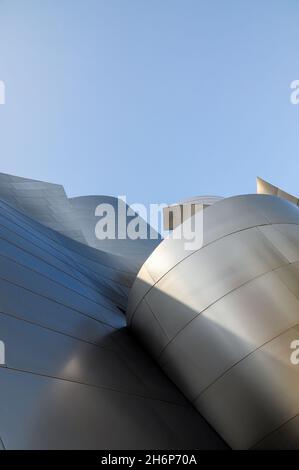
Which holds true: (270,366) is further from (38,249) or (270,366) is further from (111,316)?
(38,249)

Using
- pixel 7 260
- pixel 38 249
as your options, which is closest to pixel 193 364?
pixel 7 260

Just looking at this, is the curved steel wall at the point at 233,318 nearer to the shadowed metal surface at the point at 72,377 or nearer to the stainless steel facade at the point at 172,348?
the stainless steel facade at the point at 172,348

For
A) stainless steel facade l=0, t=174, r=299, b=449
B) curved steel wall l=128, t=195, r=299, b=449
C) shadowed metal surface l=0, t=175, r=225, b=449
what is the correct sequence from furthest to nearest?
curved steel wall l=128, t=195, r=299, b=449
stainless steel facade l=0, t=174, r=299, b=449
shadowed metal surface l=0, t=175, r=225, b=449

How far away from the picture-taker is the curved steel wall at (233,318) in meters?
6.84

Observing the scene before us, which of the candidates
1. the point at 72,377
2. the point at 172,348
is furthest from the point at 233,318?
the point at 72,377

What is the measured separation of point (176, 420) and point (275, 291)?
11.0 ft

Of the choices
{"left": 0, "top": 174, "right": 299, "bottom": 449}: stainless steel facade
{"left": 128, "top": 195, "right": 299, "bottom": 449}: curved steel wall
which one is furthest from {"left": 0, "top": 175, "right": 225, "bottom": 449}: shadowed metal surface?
{"left": 128, "top": 195, "right": 299, "bottom": 449}: curved steel wall

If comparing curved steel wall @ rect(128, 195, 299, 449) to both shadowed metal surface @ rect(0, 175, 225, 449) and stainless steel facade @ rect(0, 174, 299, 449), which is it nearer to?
stainless steel facade @ rect(0, 174, 299, 449)

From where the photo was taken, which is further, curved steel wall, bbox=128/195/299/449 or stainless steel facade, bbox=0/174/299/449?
curved steel wall, bbox=128/195/299/449

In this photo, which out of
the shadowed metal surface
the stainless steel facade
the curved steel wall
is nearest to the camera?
the shadowed metal surface

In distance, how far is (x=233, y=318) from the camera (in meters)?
7.59

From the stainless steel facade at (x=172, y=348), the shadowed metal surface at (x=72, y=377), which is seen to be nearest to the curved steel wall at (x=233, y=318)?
the stainless steel facade at (x=172, y=348)

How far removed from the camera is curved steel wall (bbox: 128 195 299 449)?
6.84m

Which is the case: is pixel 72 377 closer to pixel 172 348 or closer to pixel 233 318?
pixel 172 348
